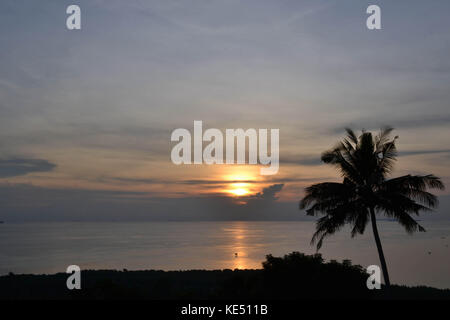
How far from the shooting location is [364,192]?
22.5 meters

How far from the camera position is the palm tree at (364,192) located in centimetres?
2177

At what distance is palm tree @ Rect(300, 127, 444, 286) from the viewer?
21766 mm

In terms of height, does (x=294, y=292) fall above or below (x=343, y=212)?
below

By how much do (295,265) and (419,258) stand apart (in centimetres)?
6972

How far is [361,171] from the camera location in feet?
75.0

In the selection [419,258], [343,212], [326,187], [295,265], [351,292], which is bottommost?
[419,258]
